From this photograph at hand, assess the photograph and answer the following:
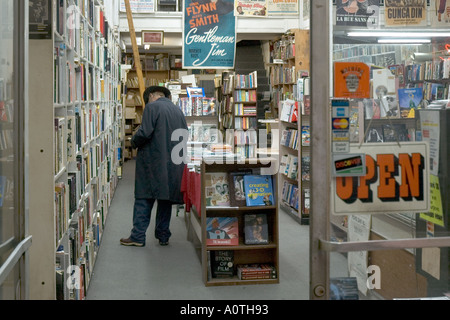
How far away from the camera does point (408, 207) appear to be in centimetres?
200

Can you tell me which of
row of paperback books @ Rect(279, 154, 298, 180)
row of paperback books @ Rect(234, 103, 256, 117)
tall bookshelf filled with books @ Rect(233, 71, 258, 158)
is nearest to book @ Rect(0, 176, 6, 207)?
row of paperback books @ Rect(279, 154, 298, 180)

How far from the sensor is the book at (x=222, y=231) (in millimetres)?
4891

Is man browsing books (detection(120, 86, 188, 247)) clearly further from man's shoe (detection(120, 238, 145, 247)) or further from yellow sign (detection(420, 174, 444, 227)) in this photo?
yellow sign (detection(420, 174, 444, 227))

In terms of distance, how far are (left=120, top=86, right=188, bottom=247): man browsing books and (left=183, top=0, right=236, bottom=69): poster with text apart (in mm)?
1406

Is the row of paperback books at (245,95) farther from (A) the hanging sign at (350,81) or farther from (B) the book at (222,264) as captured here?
(A) the hanging sign at (350,81)

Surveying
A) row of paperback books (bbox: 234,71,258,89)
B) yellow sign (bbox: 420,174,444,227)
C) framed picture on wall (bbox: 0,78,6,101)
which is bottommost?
yellow sign (bbox: 420,174,444,227)

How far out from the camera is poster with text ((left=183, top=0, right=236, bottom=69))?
7211 millimetres

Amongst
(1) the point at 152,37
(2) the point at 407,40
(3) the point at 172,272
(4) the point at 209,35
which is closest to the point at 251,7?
(1) the point at 152,37

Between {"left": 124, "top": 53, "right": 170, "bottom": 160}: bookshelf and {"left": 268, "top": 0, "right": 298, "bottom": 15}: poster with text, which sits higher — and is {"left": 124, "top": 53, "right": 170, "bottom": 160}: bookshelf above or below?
below

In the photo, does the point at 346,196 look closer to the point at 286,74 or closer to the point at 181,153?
the point at 181,153

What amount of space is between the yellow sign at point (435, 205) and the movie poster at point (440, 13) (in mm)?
642

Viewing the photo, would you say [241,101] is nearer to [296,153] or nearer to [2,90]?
[296,153]

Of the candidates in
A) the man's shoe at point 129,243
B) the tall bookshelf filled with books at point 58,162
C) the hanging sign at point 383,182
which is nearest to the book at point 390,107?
the hanging sign at point 383,182

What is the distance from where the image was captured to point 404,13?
2164mm
